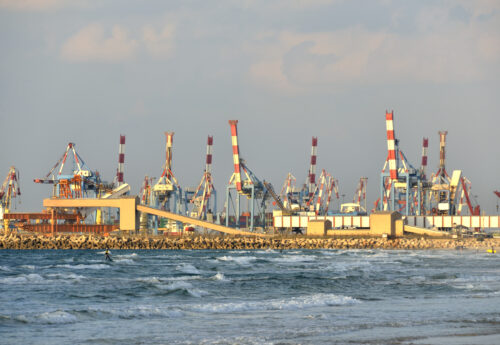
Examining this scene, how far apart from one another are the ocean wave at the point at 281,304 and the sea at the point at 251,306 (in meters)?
0.04

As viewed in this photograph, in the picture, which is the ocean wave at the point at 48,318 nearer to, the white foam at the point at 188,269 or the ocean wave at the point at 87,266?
the white foam at the point at 188,269

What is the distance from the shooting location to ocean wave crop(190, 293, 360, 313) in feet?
107

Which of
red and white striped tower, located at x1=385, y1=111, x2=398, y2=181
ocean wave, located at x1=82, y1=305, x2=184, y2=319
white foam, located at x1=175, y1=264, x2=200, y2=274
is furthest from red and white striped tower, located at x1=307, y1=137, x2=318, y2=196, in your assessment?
ocean wave, located at x1=82, y1=305, x2=184, y2=319

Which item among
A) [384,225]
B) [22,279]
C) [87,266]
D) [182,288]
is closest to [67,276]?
[22,279]

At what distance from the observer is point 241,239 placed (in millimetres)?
112375

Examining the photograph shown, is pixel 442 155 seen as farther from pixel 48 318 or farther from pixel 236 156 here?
pixel 48 318

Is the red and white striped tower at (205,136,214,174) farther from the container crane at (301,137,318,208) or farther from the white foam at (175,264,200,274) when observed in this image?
the white foam at (175,264,200,274)

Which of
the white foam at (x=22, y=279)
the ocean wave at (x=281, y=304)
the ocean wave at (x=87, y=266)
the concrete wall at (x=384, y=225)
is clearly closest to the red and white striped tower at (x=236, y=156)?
the concrete wall at (x=384, y=225)

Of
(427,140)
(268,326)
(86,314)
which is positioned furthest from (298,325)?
(427,140)

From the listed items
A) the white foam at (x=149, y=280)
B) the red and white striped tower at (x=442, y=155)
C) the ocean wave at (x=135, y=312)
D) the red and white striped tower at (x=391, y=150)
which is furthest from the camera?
the red and white striped tower at (x=442, y=155)

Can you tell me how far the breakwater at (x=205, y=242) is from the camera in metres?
106

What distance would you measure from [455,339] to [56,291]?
74.2 feet

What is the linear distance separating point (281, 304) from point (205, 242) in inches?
3063

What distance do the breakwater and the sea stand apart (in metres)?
49.0
